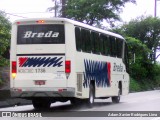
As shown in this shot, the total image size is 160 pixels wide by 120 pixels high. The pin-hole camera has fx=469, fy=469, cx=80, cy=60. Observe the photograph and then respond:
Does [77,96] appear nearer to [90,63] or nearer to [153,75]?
[90,63]

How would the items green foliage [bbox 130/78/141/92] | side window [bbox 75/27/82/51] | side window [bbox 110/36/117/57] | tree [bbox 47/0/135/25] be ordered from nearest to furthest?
side window [bbox 75/27/82/51] → side window [bbox 110/36/117/57] → tree [bbox 47/0/135/25] → green foliage [bbox 130/78/141/92]

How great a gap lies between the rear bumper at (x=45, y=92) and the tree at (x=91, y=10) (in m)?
22.7

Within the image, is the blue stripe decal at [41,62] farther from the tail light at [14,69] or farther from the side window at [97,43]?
the side window at [97,43]

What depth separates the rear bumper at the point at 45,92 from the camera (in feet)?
59.1

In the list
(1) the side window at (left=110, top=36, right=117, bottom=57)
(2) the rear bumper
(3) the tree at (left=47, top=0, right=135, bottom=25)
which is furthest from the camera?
(3) the tree at (left=47, top=0, right=135, bottom=25)

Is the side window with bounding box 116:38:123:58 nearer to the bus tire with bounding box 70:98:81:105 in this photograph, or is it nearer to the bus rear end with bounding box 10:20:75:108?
the bus tire with bounding box 70:98:81:105

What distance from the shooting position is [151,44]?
53938 mm

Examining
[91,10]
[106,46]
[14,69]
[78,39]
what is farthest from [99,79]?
[91,10]

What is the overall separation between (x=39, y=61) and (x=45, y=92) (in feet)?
4.09

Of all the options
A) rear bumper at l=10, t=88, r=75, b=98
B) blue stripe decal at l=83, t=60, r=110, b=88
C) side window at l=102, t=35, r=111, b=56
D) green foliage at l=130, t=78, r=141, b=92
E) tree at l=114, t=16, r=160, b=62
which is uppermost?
tree at l=114, t=16, r=160, b=62

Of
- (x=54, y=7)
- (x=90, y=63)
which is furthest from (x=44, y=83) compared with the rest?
(x=54, y=7)

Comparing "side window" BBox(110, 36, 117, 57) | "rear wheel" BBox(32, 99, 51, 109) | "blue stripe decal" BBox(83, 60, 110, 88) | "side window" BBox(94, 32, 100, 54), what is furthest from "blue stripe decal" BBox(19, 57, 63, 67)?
"side window" BBox(110, 36, 117, 57)

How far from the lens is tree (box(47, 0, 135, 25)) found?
40.9 meters

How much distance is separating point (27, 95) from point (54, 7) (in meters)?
24.0
